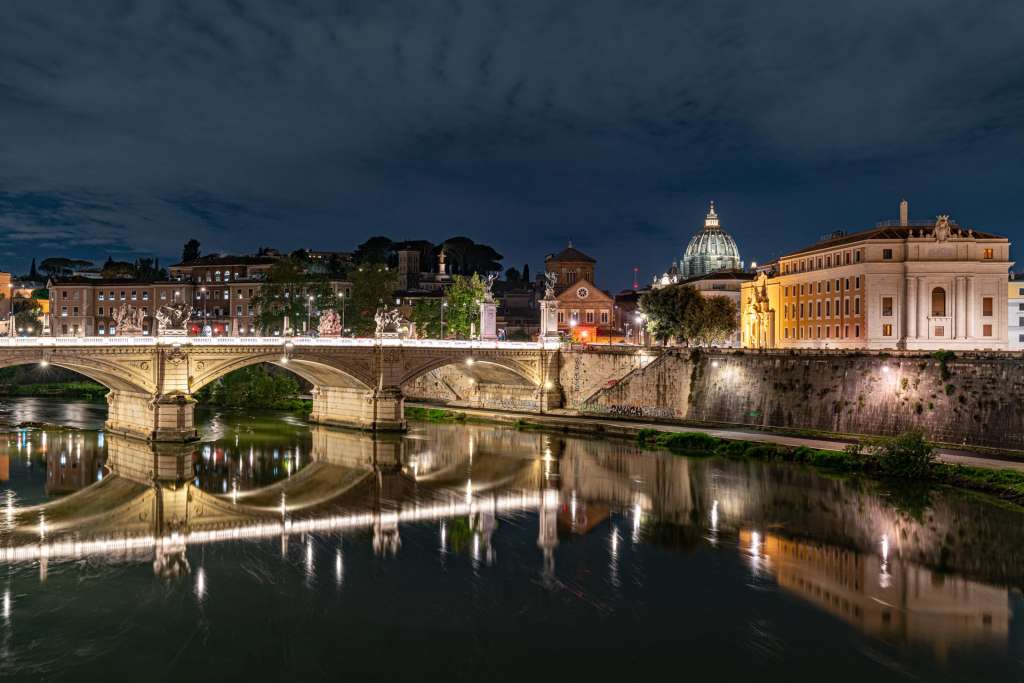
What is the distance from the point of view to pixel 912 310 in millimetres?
55062

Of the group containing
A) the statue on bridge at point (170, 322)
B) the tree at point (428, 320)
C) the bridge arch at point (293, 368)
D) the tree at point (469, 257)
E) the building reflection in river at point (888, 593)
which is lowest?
the building reflection in river at point (888, 593)

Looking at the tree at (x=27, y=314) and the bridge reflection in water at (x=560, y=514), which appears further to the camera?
the tree at (x=27, y=314)

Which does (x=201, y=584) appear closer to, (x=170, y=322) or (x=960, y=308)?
(x=170, y=322)

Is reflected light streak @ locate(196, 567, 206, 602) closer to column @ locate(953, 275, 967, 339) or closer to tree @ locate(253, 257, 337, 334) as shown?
tree @ locate(253, 257, 337, 334)

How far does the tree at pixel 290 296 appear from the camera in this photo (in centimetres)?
7169

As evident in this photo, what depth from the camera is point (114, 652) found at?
1784 cm

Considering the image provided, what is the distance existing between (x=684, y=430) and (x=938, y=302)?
822 inches

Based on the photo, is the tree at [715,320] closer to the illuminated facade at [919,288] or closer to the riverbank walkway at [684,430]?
the illuminated facade at [919,288]

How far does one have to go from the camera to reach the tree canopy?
63.5 m

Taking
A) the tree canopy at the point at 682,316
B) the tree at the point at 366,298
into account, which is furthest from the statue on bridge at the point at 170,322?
the tree canopy at the point at 682,316

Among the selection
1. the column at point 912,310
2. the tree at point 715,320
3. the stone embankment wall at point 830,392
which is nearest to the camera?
the stone embankment wall at point 830,392

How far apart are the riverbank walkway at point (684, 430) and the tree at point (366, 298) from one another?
1317cm

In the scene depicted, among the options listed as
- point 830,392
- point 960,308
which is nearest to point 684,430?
point 830,392

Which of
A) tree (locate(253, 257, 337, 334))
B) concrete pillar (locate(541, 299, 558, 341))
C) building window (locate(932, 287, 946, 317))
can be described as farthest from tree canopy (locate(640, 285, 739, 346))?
tree (locate(253, 257, 337, 334))
